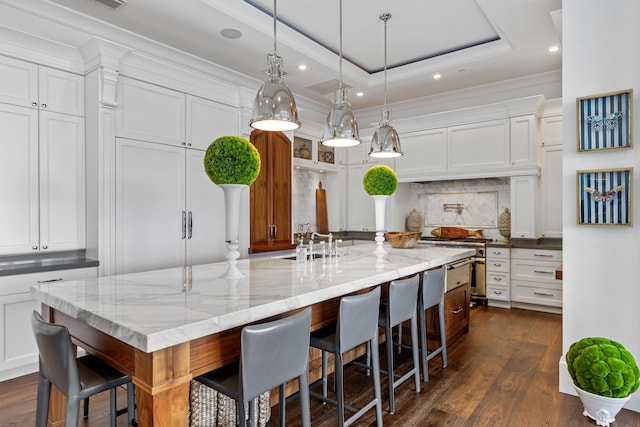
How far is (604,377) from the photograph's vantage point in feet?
6.93

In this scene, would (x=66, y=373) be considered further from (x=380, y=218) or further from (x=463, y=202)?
(x=463, y=202)

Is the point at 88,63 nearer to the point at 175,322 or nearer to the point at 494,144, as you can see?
the point at 175,322

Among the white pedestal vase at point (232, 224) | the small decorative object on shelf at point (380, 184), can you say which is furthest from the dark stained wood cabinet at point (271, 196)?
the white pedestal vase at point (232, 224)

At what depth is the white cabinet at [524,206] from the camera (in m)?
4.77

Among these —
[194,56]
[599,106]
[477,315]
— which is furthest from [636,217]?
[194,56]

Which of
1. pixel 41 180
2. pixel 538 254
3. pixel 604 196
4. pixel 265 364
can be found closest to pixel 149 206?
pixel 41 180

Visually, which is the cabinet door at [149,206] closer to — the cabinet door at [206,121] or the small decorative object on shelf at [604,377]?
the cabinet door at [206,121]

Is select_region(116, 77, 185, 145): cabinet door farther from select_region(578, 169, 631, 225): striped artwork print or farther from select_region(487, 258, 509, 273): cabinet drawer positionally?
select_region(487, 258, 509, 273): cabinet drawer

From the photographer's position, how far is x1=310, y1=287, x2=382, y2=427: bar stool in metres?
1.90

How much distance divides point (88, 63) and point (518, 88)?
4.99 meters

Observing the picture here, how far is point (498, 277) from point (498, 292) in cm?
19

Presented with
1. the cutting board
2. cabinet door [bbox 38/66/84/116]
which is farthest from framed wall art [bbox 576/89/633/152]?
the cutting board

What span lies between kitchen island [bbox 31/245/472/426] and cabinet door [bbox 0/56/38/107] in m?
2.05

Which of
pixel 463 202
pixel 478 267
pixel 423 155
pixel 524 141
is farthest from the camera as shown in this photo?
pixel 463 202
